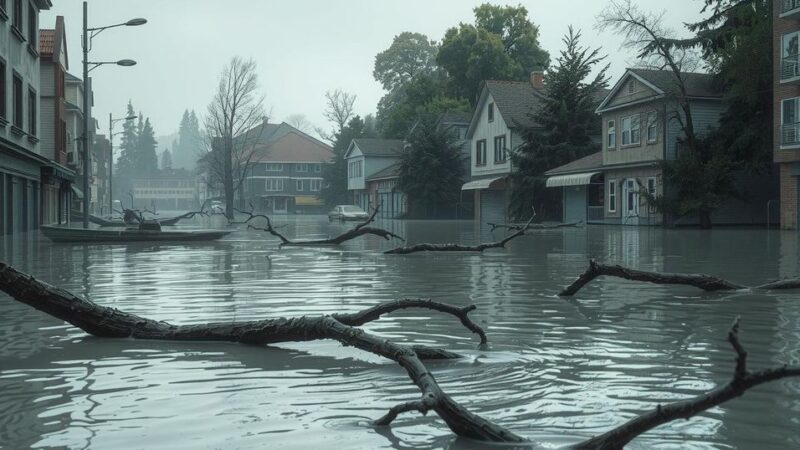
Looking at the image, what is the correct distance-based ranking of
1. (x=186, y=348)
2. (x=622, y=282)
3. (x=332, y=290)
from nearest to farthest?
(x=186, y=348) → (x=332, y=290) → (x=622, y=282)

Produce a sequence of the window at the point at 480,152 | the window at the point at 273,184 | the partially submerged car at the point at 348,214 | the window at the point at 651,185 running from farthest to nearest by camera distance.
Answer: the window at the point at 273,184 → the partially submerged car at the point at 348,214 → the window at the point at 480,152 → the window at the point at 651,185

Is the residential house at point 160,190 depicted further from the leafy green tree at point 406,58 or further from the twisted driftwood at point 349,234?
the twisted driftwood at point 349,234

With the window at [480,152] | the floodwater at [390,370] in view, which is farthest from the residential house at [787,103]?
the window at [480,152]

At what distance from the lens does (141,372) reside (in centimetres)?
624

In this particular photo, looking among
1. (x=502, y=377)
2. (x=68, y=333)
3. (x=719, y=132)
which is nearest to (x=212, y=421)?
(x=502, y=377)

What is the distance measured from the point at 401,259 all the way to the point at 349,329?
13.2m

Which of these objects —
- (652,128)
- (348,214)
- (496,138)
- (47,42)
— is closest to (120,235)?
(47,42)

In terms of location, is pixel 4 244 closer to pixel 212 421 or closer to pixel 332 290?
pixel 332 290

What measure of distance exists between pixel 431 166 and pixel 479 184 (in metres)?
6.24

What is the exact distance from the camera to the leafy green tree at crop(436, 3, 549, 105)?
81062 mm

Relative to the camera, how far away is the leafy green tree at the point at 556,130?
5225 centimetres

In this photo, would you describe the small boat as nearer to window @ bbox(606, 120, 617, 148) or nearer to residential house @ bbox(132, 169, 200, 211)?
window @ bbox(606, 120, 617, 148)

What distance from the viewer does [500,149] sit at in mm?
60031

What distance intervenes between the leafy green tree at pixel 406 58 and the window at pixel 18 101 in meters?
75.2
